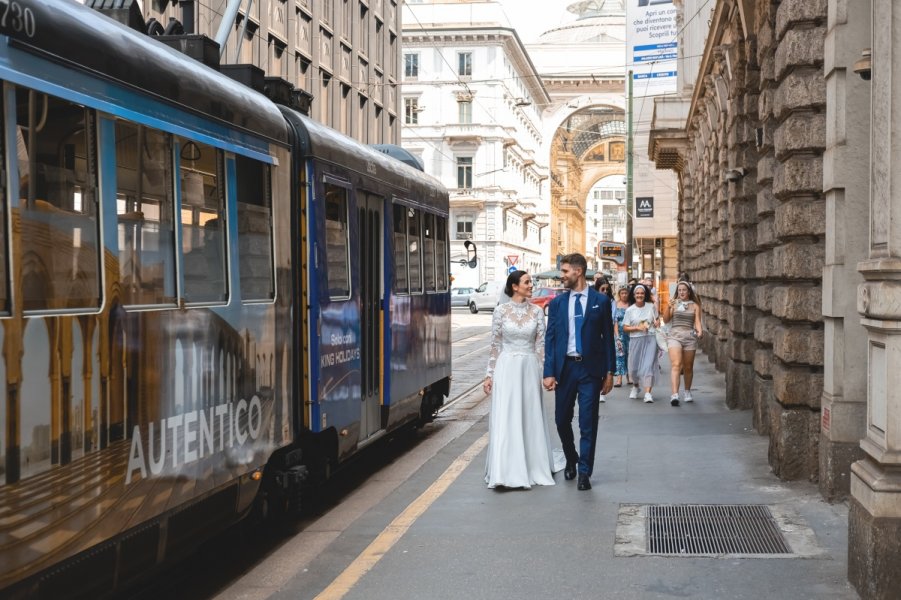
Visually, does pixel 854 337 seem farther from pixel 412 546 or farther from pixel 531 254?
pixel 531 254

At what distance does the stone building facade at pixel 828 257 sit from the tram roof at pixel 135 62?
3427 mm

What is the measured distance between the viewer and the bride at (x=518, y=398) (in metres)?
9.42

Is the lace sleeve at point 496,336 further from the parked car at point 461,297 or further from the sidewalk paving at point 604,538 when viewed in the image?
the parked car at point 461,297

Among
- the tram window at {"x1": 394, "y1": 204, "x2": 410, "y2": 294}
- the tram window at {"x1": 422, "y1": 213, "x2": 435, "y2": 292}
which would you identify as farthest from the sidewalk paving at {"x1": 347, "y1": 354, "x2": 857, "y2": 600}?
the tram window at {"x1": 422, "y1": 213, "x2": 435, "y2": 292}

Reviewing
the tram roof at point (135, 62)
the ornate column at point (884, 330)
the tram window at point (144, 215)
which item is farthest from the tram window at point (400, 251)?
the ornate column at point (884, 330)

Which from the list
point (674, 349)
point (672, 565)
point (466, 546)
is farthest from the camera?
point (674, 349)

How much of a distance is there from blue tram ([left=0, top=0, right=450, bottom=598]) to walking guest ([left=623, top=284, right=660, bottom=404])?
7839 mm

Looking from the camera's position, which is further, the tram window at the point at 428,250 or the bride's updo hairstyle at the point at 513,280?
the tram window at the point at 428,250

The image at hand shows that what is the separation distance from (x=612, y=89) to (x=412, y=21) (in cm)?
2539

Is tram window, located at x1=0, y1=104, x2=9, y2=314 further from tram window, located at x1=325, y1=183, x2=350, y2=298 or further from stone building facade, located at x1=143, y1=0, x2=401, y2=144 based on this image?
stone building facade, located at x1=143, y1=0, x2=401, y2=144

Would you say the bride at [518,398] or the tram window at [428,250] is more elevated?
the tram window at [428,250]

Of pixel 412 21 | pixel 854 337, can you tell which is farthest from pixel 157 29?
pixel 412 21

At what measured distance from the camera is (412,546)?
24.3 feet

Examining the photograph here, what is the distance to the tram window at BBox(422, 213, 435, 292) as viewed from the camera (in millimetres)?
13117
